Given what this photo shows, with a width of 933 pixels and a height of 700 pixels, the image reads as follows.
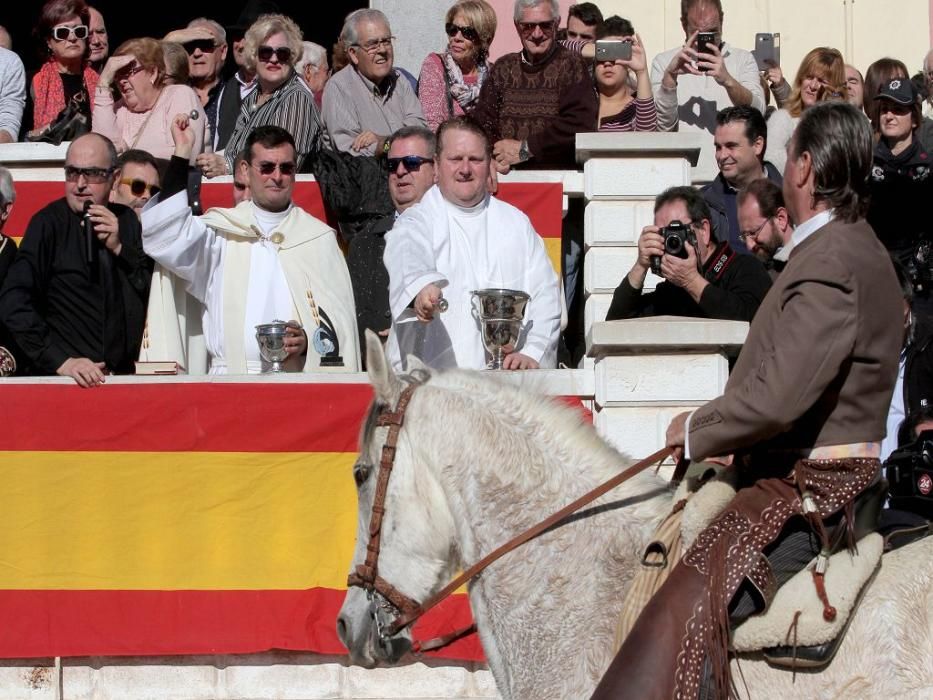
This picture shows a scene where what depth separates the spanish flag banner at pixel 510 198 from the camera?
32.7 feet

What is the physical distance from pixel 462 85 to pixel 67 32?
2.92 meters

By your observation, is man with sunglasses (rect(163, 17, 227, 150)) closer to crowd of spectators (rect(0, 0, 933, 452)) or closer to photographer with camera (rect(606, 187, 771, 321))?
crowd of spectators (rect(0, 0, 933, 452))

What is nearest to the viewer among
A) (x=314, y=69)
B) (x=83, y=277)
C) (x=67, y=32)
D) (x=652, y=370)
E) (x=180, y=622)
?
(x=652, y=370)

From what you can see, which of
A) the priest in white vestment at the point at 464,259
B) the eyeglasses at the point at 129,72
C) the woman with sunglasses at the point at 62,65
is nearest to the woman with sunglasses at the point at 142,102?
the eyeglasses at the point at 129,72

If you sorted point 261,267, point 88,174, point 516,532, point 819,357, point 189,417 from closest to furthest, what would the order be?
point 819,357
point 516,532
point 189,417
point 88,174
point 261,267

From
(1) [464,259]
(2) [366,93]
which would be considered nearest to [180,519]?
(1) [464,259]

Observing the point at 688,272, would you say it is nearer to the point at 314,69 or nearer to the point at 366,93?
the point at 366,93

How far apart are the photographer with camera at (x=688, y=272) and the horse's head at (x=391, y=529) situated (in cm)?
311

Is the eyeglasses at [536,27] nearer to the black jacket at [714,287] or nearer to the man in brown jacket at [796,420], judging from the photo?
the black jacket at [714,287]

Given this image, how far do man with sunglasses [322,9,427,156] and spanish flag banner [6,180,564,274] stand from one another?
0.46 m

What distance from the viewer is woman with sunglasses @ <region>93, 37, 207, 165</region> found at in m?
10.6

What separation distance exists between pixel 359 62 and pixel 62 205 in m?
2.55

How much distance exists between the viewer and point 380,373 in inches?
186

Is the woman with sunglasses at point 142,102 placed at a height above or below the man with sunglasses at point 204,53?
below
